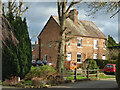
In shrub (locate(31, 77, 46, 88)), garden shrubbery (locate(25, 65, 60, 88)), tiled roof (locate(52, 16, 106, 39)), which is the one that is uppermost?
tiled roof (locate(52, 16, 106, 39))

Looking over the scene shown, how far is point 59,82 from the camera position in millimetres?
15586

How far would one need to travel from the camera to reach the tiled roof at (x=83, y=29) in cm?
3716

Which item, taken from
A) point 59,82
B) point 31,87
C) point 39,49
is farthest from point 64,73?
point 39,49

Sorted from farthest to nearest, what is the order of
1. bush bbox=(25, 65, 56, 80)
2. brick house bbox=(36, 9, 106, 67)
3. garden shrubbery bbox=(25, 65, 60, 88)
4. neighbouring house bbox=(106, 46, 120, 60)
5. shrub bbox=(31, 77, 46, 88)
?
brick house bbox=(36, 9, 106, 67) → neighbouring house bbox=(106, 46, 120, 60) → bush bbox=(25, 65, 56, 80) → garden shrubbery bbox=(25, 65, 60, 88) → shrub bbox=(31, 77, 46, 88)

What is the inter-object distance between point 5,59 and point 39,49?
2832 cm

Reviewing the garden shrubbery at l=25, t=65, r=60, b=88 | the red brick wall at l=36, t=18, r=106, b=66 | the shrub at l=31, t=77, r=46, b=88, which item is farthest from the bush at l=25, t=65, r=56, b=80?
the red brick wall at l=36, t=18, r=106, b=66

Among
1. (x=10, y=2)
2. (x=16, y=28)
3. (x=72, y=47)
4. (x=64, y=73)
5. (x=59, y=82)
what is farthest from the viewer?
(x=72, y=47)

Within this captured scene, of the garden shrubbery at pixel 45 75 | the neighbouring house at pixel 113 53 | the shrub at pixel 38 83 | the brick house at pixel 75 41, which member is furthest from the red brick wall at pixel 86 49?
the shrub at pixel 38 83

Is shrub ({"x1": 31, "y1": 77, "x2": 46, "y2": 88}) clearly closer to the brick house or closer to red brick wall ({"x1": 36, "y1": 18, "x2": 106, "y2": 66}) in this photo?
the brick house

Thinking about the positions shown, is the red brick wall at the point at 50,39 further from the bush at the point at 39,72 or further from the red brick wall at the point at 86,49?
the bush at the point at 39,72

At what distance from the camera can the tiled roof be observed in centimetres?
3716

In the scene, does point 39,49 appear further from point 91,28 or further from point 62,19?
point 62,19

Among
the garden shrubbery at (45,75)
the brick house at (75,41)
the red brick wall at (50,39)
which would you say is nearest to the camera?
the garden shrubbery at (45,75)

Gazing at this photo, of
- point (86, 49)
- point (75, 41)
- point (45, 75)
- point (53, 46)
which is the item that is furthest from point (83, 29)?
point (45, 75)
